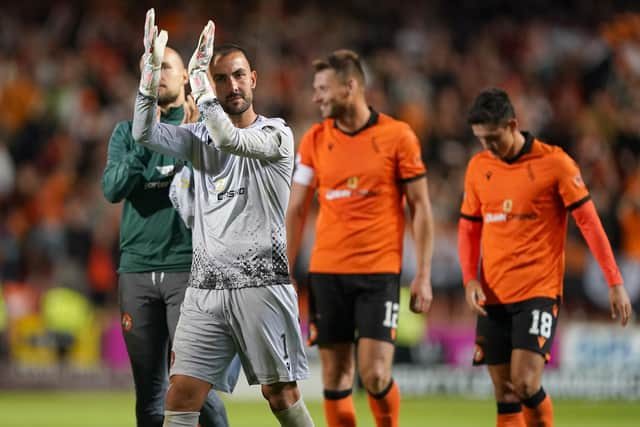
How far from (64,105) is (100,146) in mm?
1131

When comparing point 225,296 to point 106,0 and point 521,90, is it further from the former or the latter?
point 106,0

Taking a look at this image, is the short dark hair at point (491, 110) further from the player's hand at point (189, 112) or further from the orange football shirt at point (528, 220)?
the player's hand at point (189, 112)

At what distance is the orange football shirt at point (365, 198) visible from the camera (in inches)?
309

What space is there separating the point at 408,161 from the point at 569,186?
106cm

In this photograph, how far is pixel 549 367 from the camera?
519 inches

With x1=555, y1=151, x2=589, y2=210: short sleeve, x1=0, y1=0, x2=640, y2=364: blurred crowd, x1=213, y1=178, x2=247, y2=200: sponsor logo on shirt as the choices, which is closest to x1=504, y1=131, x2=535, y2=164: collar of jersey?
x1=555, y1=151, x2=589, y2=210: short sleeve

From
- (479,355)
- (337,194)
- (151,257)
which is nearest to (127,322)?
(151,257)

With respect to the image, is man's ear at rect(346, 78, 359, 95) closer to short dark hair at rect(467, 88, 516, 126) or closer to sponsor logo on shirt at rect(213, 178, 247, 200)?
short dark hair at rect(467, 88, 516, 126)

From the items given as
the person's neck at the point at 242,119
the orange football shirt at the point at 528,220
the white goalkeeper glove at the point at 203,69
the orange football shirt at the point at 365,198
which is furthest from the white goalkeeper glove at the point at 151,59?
the orange football shirt at the point at 528,220

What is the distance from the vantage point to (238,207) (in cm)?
592

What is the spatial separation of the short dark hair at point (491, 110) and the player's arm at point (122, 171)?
213 cm

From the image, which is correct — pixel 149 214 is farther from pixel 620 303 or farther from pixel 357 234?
pixel 620 303

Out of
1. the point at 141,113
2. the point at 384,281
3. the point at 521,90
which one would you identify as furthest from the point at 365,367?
the point at 521,90

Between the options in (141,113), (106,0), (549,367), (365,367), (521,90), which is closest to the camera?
(141,113)
